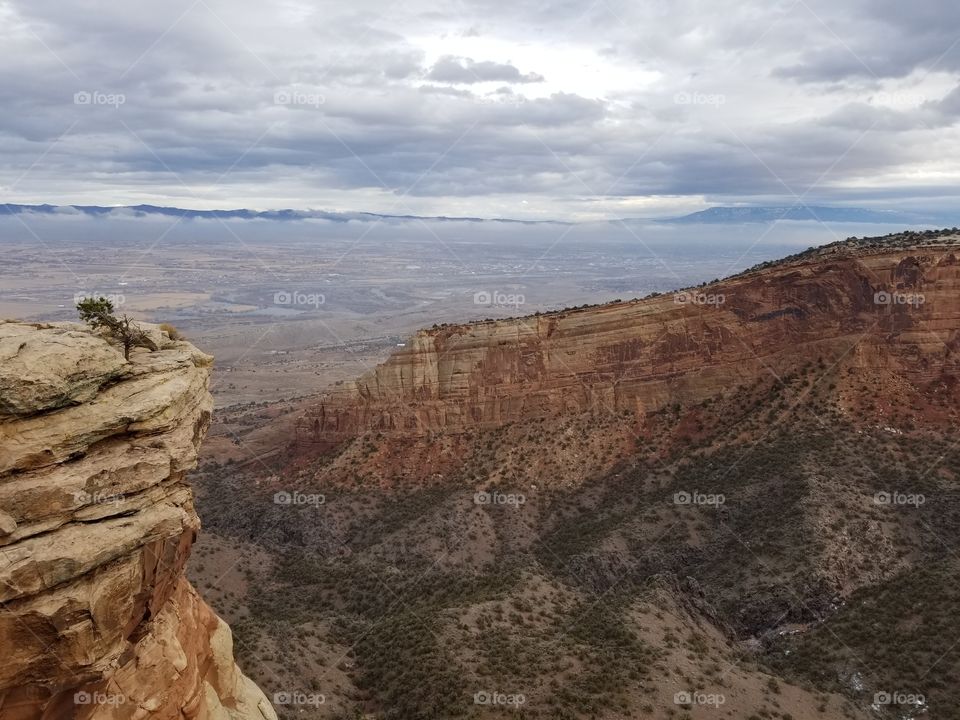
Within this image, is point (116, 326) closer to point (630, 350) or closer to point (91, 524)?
point (91, 524)

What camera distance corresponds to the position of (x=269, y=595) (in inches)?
1492

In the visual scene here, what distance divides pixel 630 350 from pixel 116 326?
1549 inches

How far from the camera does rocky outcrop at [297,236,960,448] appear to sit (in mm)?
48406

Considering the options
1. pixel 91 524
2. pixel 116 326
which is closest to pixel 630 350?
pixel 116 326

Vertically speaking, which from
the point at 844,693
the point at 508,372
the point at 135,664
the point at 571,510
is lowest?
the point at 844,693

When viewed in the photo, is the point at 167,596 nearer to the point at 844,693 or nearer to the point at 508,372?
the point at 844,693

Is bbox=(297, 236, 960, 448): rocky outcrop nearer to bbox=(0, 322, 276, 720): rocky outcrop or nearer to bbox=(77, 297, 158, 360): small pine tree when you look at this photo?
bbox=(77, 297, 158, 360): small pine tree

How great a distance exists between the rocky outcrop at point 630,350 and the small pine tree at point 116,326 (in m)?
33.0

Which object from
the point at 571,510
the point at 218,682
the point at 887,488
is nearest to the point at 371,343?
the point at 571,510

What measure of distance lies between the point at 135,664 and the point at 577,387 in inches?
1528

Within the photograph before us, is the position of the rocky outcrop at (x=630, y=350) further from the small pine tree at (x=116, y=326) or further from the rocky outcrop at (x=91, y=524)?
the rocky outcrop at (x=91, y=524)

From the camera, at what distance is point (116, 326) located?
1759cm

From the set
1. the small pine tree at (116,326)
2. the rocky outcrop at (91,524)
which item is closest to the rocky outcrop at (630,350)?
the small pine tree at (116,326)

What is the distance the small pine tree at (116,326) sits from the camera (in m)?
17.6
